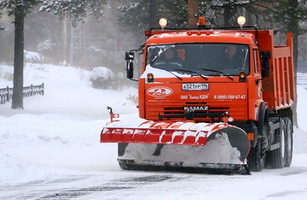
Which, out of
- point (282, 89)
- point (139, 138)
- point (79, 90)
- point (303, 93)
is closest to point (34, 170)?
point (139, 138)

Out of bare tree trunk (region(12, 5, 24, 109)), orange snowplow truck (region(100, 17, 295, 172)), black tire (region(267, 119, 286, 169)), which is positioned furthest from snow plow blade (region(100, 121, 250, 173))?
bare tree trunk (region(12, 5, 24, 109))

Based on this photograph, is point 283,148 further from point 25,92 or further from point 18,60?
point 25,92

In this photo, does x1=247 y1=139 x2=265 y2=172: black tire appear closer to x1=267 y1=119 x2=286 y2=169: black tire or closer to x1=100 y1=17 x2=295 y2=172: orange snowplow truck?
x1=100 y1=17 x2=295 y2=172: orange snowplow truck

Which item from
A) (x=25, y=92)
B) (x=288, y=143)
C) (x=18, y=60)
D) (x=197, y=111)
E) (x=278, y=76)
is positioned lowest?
(x=288, y=143)

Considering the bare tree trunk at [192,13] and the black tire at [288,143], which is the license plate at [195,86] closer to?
the black tire at [288,143]

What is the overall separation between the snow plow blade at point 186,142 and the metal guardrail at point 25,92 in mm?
28872

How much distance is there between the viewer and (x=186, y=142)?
42.1ft

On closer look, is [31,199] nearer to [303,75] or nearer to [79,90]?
[79,90]

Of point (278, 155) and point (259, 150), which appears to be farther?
point (278, 155)

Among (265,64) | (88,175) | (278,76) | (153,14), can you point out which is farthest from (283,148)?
(153,14)

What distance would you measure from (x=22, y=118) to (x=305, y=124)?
2288 centimetres

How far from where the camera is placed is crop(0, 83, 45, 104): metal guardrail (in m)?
42.0

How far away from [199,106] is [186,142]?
56.3 inches

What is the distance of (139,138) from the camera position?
1316cm
